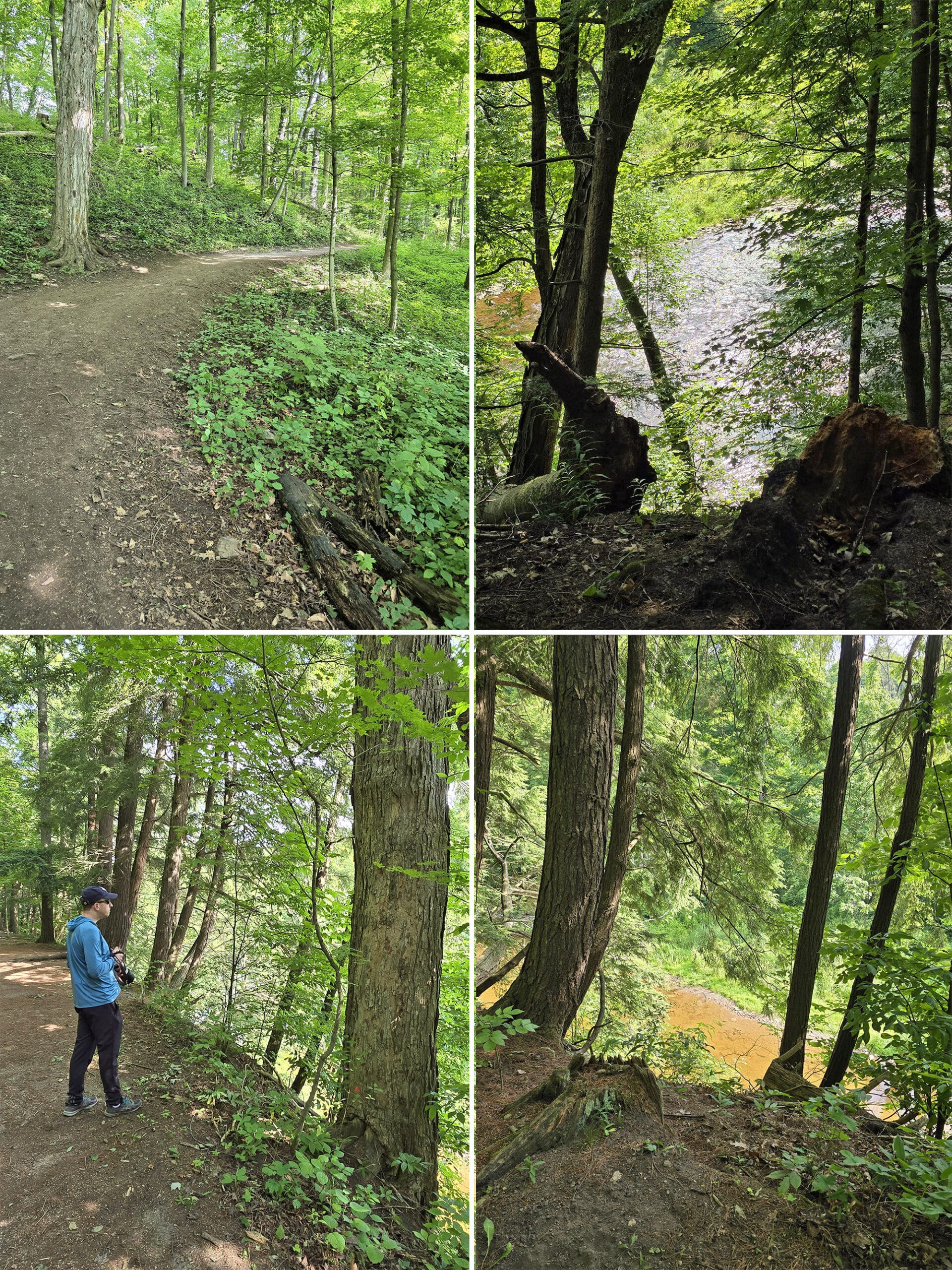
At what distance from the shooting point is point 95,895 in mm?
3992

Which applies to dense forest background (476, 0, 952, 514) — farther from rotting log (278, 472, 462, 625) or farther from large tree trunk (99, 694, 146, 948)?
large tree trunk (99, 694, 146, 948)

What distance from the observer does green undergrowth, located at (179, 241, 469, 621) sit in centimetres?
423

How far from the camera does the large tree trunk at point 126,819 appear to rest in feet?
27.9

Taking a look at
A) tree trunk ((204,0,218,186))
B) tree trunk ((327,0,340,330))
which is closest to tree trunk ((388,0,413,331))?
tree trunk ((327,0,340,330))

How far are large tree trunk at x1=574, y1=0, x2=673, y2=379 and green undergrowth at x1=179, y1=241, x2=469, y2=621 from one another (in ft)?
2.92

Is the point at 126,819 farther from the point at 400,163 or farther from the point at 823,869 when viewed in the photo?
the point at 823,869

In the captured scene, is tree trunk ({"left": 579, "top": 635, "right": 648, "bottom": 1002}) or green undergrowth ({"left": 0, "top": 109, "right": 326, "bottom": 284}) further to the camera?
green undergrowth ({"left": 0, "top": 109, "right": 326, "bottom": 284})

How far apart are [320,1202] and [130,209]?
13574 millimetres

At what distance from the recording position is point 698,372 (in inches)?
275

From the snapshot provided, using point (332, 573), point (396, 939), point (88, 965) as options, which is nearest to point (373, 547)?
point (332, 573)

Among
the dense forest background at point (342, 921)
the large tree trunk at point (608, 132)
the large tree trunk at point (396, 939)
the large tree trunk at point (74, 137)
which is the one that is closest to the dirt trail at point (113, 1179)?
the dense forest background at point (342, 921)

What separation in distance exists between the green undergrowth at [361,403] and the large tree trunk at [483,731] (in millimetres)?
932

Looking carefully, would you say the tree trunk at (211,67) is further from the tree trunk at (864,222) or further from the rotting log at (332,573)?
the rotting log at (332,573)

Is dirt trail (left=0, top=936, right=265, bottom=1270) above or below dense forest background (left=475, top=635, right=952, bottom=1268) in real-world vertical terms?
below
